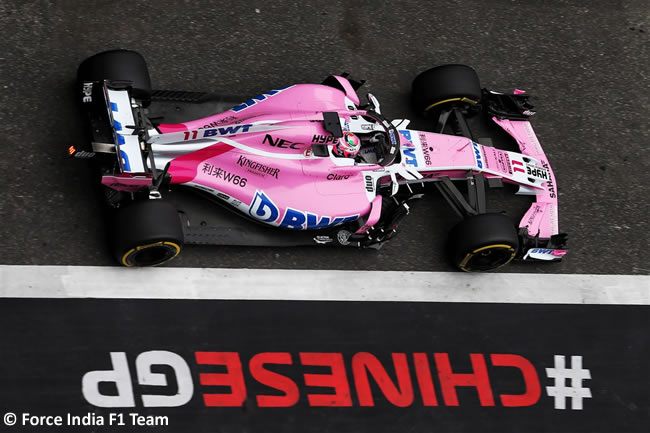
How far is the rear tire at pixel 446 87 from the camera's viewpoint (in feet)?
26.0

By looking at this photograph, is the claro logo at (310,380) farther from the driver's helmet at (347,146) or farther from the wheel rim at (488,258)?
the driver's helmet at (347,146)

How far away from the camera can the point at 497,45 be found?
9148 mm

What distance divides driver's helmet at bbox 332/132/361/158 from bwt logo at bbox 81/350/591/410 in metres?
1.76

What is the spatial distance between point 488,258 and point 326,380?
1888mm

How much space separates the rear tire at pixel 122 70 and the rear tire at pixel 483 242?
3041mm

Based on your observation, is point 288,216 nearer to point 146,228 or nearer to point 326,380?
point 146,228

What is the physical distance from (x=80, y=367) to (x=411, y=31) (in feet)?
16.5

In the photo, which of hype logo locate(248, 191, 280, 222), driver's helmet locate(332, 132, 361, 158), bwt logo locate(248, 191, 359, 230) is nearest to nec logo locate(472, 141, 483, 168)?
driver's helmet locate(332, 132, 361, 158)

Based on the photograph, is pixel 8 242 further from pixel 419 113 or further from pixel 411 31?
pixel 411 31

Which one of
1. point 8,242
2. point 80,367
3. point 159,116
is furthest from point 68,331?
point 159,116

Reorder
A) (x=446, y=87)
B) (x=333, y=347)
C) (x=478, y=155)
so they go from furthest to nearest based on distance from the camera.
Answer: (x=446, y=87) < (x=478, y=155) < (x=333, y=347)

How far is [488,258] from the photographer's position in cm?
750

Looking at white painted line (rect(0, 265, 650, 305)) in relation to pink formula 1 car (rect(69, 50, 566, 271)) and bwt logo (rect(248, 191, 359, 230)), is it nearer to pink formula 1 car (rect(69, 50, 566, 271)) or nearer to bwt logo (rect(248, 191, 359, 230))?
pink formula 1 car (rect(69, 50, 566, 271))

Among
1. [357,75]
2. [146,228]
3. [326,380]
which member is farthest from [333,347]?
[357,75]
